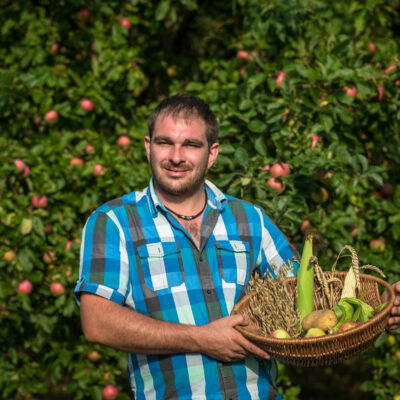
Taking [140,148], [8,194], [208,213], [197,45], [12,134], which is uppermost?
[197,45]

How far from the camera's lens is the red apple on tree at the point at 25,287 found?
277cm

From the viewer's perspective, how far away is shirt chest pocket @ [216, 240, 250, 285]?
175 cm

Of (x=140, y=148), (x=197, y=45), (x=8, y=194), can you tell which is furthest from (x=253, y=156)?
(x=197, y=45)

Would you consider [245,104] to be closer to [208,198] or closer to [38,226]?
[208,198]

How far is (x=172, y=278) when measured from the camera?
1.68 meters

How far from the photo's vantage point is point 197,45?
411 cm

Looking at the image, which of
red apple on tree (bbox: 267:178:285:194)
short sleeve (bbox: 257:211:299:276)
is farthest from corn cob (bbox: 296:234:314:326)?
red apple on tree (bbox: 267:178:285:194)

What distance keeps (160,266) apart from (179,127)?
1.58 feet

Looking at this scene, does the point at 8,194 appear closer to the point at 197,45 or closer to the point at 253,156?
the point at 253,156

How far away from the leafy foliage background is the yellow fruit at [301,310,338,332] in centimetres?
73

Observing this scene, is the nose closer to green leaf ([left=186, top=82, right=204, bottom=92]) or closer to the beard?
the beard

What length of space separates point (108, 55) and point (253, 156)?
3.79 ft

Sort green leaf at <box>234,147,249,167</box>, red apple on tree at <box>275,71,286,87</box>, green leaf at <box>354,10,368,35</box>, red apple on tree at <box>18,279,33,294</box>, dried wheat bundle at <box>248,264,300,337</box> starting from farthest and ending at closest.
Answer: green leaf at <box>354,10,368,35</box>
red apple on tree at <box>18,279,33,294</box>
red apple on tree at <box>275,71,286,87</box>
green leaf at <box>234,147,249,167</box>
dried wheat bundle at <box>248,264,300,337</box>

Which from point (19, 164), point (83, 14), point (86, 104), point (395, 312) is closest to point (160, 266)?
point (395, 312)
